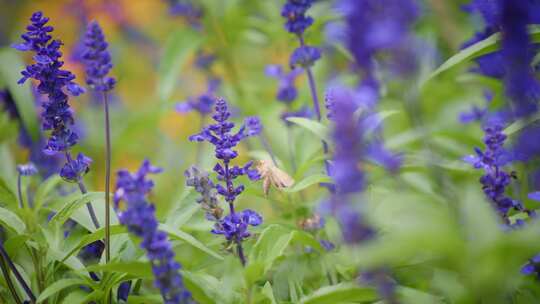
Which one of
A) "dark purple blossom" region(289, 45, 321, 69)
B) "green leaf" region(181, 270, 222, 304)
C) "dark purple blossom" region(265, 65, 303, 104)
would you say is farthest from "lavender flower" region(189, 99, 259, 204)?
"dark purple blossom" region(265, 65, 303, 104)

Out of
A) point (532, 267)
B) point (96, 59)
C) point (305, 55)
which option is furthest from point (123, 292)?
point (532, 267)

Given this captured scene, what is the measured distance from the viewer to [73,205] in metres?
1.92

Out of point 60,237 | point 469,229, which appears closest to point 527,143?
point 469,229

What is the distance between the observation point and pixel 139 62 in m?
6.40

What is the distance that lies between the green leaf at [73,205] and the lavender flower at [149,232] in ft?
1.37

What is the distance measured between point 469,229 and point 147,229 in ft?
2.72

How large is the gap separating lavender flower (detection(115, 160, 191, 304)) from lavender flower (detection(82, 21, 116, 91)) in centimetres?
65

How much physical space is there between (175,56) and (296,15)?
1.35 meters

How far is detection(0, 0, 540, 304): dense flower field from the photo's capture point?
55.9 inches

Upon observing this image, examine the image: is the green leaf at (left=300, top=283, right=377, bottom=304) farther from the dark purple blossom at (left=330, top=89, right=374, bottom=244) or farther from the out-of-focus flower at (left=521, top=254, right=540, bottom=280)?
the out-of-focus flower at (left=521, top=254, right=540, bottom=280)

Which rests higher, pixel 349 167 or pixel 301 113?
pixel 301 113

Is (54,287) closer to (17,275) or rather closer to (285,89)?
(17,275)

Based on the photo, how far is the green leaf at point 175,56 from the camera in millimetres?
3459

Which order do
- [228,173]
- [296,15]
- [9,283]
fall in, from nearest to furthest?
[228,173]
[9,283]
[296,15]
